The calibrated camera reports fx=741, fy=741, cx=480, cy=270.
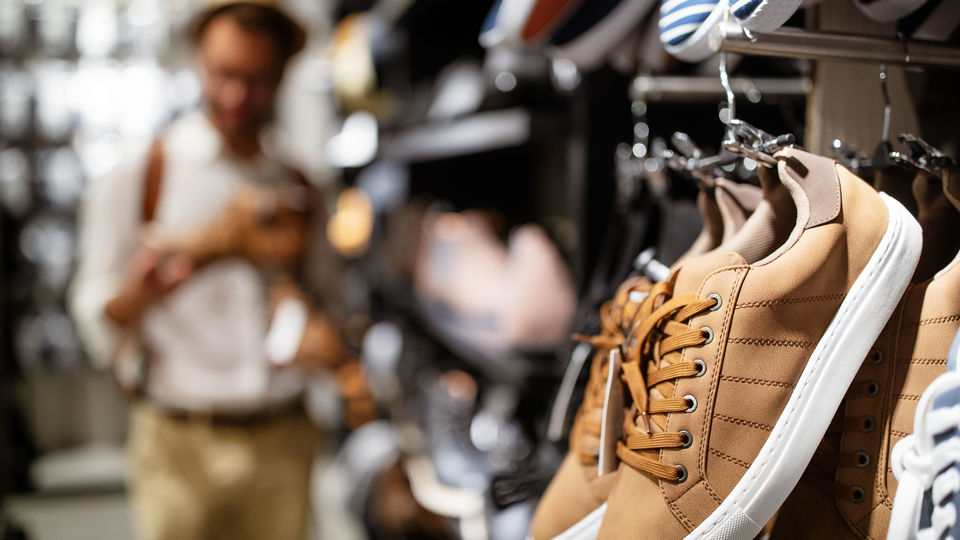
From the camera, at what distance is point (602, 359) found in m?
0.70

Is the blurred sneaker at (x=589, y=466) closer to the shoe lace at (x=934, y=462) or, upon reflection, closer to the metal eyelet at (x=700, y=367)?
the metal eyelet at (x=700, y=367)

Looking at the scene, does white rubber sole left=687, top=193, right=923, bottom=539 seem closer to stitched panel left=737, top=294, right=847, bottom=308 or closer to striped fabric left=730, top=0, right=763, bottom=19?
stitched panel left=737, top=294, right=847, bottom=308

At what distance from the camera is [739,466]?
1.77 feet

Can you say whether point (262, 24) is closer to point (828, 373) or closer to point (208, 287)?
point (208, 287)

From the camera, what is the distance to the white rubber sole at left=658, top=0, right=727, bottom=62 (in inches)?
21.8

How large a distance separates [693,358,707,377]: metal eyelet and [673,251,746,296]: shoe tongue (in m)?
0.05

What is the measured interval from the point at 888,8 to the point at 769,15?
15 cm

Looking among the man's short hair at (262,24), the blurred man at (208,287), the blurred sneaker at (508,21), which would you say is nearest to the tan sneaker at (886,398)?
the blurred sneaker at (508,21)

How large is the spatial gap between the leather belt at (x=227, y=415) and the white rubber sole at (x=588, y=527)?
1176 mm

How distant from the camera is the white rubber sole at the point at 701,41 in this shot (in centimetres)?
55

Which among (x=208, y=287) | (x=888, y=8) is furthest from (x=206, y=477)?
(x=888, y=8)

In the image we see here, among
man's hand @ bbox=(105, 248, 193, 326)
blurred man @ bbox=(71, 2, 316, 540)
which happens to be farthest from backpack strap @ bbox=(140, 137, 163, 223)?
man's hand @ bbox=(105, 248, 193, 326)

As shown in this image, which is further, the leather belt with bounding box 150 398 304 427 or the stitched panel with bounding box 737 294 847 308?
the leather belt with bounding box 150 398 304 427

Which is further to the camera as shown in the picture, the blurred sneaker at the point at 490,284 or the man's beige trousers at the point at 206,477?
the man's beige trousers at the point at 206,477
